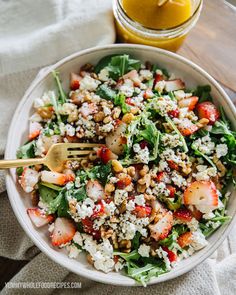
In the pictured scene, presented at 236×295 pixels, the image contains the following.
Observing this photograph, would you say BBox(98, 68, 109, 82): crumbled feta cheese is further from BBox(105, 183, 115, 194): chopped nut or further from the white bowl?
BBox(105, 183, 115, 194): chopped nut

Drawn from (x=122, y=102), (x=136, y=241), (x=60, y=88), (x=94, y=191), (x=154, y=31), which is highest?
(x=154, y=31)

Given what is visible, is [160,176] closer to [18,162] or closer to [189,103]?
[189,103]

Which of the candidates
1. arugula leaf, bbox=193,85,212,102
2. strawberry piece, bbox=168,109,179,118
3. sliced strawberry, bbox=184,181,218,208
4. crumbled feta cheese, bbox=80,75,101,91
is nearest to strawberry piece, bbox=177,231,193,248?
sliced strawberry, bbox=184,181,218,208

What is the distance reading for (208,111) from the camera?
6.40ft

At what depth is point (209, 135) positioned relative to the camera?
194cm

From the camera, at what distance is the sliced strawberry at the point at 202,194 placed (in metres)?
1.80

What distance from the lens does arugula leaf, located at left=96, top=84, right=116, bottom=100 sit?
1.94 m

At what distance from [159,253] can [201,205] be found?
23cm

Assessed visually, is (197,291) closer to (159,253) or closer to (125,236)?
(159,253)

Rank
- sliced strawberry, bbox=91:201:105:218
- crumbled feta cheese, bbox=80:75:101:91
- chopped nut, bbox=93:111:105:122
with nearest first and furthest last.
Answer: sliced strawberry, bbox=91:201:105:218
chopped nut, bbox=93:111:105:122
crumbled feta cheese, bbox=80:75:101:91

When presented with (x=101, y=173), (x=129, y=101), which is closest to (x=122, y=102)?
(x=129, y=101)

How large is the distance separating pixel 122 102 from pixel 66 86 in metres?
0.31

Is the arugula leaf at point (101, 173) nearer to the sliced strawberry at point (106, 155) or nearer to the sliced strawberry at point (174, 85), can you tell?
the sliced strawberry at point (106, 155)

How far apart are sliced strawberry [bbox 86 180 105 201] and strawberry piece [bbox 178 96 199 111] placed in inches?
17.9
